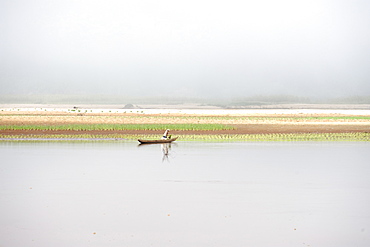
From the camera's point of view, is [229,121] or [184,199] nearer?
[184,199]

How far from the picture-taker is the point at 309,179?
2445 centimetres

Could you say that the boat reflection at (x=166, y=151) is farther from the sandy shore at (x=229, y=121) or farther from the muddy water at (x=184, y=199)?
the sandy shore at (x=229, y=121)

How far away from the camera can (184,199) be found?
19344 millimetres

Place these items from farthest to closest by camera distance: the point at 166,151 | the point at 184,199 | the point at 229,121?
the point at 229,121
the point at 166,151
the point at 184,199

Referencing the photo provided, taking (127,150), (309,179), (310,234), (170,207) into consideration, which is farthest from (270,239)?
(127,150)

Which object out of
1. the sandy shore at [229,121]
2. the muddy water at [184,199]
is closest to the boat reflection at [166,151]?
the muddy water at [184,199]

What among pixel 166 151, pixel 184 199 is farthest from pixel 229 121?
pixel 184 199

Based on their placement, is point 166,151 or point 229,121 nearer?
point 166,151

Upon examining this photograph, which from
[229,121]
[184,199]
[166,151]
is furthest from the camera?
[229,121]

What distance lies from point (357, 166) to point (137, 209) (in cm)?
1535

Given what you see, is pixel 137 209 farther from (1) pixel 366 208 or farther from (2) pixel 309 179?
(2) pixel 309 179

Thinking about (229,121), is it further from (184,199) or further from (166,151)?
(184,199)

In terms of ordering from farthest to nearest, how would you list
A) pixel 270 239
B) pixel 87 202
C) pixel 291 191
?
pixel 291 191 < pixel 87 202 < pixel 270 239

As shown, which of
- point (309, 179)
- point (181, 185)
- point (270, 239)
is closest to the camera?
point (270, 239)
